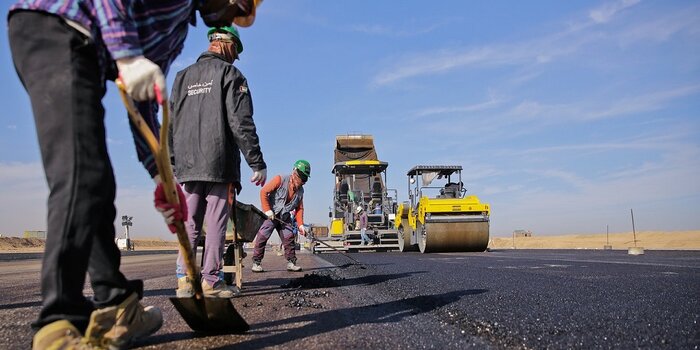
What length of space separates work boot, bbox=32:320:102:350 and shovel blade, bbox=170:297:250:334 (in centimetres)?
49

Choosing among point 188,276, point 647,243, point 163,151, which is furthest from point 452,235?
point 647,243

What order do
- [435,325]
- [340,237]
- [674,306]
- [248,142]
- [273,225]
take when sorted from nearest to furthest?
[435,325] → [674,306] → [248,142] → [273,225] → [340,237]

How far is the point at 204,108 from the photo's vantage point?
3.24 metres

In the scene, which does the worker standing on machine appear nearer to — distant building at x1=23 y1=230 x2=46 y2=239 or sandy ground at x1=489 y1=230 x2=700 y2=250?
sandy ground at x1=489 y1=230 x2=700 y2=250

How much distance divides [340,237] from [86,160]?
1584cm

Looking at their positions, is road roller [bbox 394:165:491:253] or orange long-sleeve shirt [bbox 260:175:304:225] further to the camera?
road roller [bbox 394:165:491:253]

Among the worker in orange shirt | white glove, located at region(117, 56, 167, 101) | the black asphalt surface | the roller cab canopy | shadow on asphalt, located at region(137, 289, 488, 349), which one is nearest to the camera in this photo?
white glove, located at region(117, 56, 167, 101)

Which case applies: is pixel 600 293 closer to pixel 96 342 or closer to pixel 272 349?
pixel 272 349

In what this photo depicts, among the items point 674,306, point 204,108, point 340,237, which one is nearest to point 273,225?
point 204,108

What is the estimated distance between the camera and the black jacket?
124 inches

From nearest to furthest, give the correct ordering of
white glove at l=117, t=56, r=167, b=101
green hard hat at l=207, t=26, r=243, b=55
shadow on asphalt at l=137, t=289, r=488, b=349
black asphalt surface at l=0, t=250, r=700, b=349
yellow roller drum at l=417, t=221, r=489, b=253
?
white glove at l=117, t=56, r=167, b=101 < black asphalt surface at l=0, t=250, r=700, b=349 < shadow on asphalt at l=137, t=289, r=488, b=349 < green hard hat at l=207, t=26, r=243, b=55 < yellow roller drum at l=417, t=221, r=489, b=253

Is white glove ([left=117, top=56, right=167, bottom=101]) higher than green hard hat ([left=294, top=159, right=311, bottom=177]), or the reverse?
green hard hat ([left=294, top=159, right=311, bottom=177])

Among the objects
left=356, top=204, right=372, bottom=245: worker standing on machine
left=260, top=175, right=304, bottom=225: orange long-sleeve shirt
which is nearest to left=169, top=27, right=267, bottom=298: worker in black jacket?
left=260, top=175, right=304, bottom=225: orange long-sleeve shirt

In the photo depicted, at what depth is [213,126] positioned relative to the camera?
3.19 m
